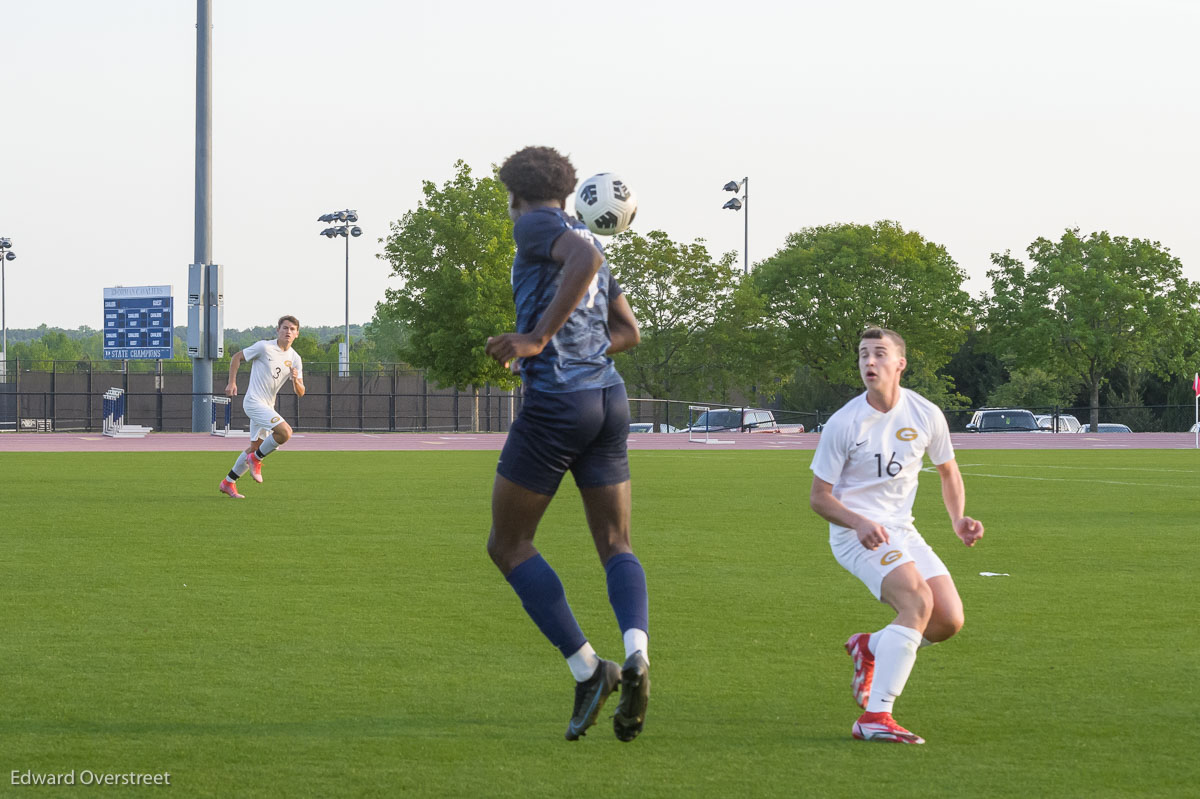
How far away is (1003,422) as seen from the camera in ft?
182

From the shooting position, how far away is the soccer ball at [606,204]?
6.01 meters

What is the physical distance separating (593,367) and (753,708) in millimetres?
1446

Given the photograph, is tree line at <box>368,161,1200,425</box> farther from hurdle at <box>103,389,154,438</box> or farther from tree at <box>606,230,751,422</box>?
hurdle at <box>103,389,154,438</box>

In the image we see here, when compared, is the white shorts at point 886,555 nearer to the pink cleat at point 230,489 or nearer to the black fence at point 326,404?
the pink cleat at point 230,489

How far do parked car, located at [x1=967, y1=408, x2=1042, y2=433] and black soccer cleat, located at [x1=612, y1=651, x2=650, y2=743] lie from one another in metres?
51.7

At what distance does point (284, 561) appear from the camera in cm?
1046

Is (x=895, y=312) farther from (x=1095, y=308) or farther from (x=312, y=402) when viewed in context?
(x=312, y=402)

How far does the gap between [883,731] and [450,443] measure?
36.2 m

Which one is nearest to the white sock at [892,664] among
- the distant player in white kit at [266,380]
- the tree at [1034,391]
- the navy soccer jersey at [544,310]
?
the navy soccer jersey at [544,310]

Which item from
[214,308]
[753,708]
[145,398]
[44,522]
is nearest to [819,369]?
[145,398]

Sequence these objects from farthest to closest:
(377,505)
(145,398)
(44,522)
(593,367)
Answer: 1. (145,398)
2. (377,505)
3. (44,522)
4. (593,367)

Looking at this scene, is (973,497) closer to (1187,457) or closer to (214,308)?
(1187,457)

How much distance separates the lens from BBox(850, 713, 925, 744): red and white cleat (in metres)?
5.07

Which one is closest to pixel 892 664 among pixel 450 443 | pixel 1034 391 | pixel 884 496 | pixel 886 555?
pixel 886 555
